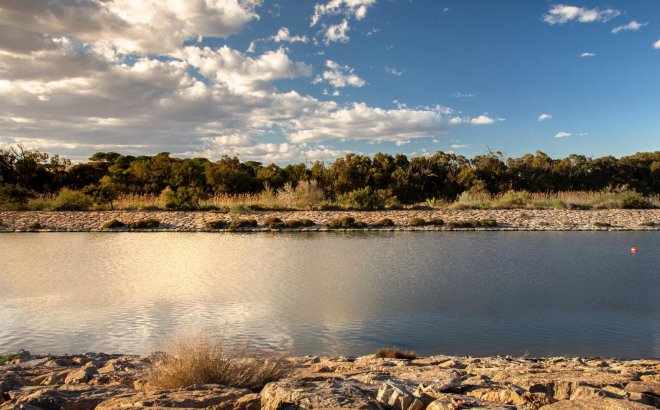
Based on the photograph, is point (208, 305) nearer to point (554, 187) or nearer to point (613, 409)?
point (613, 409)

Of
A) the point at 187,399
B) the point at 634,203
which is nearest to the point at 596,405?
the point at 187,399

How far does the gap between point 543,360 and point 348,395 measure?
307 cm

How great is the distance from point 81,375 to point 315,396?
248 centimetres

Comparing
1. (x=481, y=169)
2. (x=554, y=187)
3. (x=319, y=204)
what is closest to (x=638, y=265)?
(x=319, y=204)

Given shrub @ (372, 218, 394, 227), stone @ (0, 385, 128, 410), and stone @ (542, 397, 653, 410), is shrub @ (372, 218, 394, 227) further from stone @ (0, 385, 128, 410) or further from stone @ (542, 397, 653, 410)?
stone @ (542, 397, 653, 410)

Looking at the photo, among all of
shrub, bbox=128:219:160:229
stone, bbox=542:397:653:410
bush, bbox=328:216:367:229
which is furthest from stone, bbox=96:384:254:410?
shrub, bbox=128:219:160:229

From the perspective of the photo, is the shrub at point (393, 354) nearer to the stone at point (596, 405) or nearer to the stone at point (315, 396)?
the stone at point (315, 396)

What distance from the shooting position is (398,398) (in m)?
3.40

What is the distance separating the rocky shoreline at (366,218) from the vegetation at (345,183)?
196 cm

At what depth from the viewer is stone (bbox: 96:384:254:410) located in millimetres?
3488

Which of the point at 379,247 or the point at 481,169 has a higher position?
the point at 481,169

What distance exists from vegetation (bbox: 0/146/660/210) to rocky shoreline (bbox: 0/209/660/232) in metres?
1.96

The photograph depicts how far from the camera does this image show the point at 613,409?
3.16m

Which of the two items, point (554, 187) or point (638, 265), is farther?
point (554, 187)
